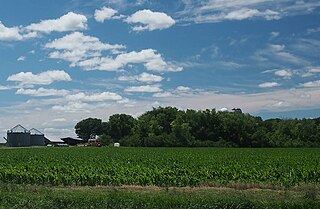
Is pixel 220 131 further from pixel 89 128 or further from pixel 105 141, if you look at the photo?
pixel 89 128

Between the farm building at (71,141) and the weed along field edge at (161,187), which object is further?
the farm building at (71,141)

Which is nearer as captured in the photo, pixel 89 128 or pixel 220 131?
pixel 220 131

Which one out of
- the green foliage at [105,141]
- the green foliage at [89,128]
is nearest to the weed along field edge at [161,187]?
the green foliage at [105,141]

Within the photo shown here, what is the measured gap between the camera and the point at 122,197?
17984 millimetres

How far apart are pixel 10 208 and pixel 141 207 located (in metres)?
4.79

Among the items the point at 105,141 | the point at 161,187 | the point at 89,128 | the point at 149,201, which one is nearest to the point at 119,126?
the point at 105,141

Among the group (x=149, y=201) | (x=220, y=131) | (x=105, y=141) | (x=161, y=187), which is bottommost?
(x=161, y=187)

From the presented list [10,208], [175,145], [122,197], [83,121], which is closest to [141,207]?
[122,197]

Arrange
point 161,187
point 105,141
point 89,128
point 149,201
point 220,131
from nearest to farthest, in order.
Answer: point 149,201 → point 161,187 → point 220,131 → point 105,141 → point 89,128

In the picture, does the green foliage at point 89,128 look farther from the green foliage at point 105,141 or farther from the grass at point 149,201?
the grass at point 149,201

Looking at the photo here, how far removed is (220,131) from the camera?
334ft

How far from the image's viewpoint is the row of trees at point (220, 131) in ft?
324

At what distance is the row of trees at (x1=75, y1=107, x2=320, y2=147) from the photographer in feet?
324

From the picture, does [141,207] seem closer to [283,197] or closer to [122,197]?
[122,197]
